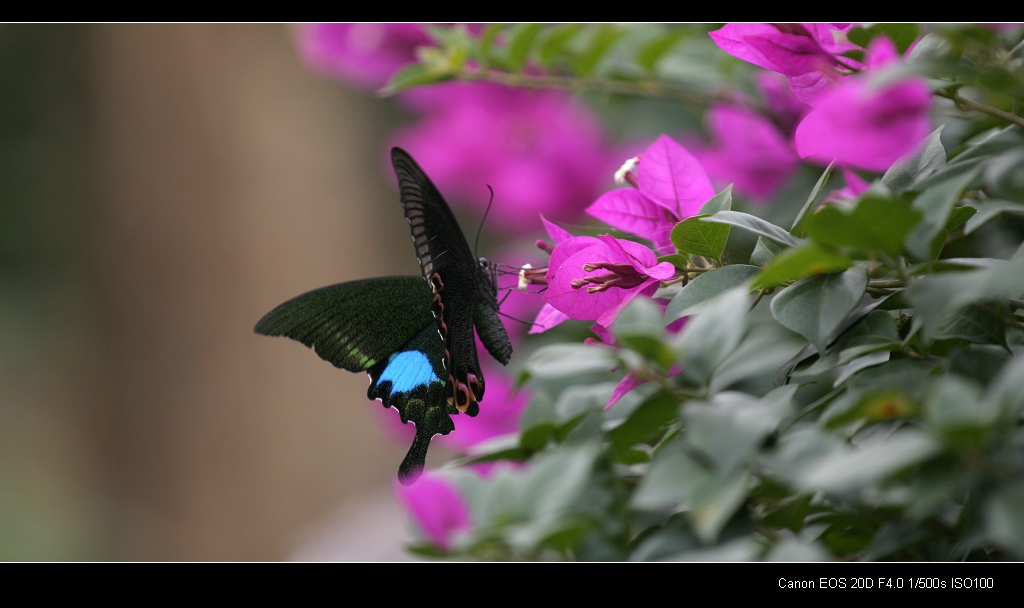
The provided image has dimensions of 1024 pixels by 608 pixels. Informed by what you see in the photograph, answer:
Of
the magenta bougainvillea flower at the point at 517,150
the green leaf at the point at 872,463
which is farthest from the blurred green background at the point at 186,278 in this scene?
the green leaf at the point at 872,463

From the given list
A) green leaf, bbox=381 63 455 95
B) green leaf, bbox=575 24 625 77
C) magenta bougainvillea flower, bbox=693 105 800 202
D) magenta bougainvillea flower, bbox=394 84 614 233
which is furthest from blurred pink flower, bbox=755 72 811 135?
magenta bougainvillea flower, bbox=394 84 614 233

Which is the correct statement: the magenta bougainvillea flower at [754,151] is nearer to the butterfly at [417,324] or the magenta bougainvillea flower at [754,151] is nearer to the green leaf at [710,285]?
the butterfly at [417,324]

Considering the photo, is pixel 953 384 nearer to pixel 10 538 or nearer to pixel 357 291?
pixel 357 291

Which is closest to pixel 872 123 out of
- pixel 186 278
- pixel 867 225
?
pixel 867 225

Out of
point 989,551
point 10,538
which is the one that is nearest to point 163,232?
point 10,538

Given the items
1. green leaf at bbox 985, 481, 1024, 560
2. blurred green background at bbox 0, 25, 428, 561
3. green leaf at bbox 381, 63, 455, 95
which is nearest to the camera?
green leaf at bbox 985, 481, 1024, 560

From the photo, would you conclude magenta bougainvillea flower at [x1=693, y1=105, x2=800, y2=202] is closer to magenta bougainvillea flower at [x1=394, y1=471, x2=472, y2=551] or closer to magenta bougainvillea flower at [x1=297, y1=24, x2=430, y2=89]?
magenta bougainvillea flower at [x1=297, y1=24, x2=430, y2=89]
